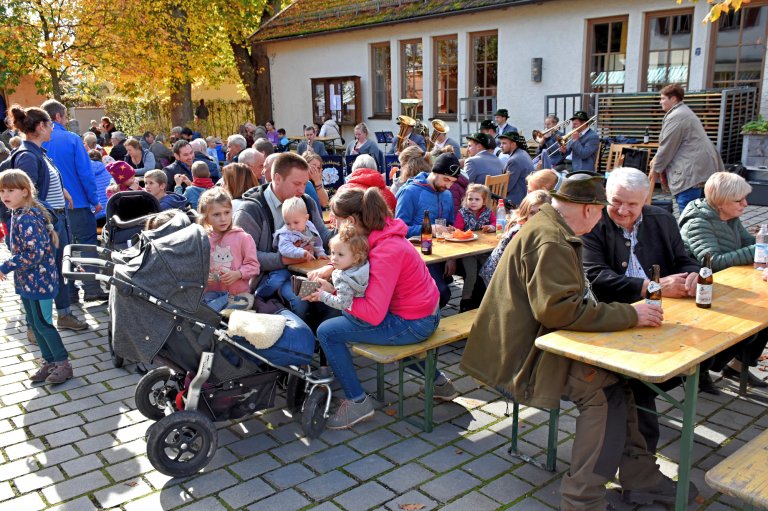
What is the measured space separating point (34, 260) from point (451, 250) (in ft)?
10.6

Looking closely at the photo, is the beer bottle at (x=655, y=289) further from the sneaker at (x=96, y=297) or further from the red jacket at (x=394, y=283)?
the sneaker at (x=96, y=297)

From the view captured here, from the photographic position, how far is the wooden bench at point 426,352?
4.09 meters

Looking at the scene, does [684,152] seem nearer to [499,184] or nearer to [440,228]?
[499,184]

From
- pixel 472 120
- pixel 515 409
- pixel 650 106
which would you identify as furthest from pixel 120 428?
pixel 472 120

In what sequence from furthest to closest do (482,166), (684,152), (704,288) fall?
(684,152) → (482,166) → (704,288)

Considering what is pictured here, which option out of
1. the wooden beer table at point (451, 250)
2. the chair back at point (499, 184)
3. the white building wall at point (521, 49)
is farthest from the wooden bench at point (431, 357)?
the white building wall at point (521, 49)

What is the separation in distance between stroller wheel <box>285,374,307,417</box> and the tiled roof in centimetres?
1294

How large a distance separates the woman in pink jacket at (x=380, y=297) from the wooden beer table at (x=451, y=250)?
713mm

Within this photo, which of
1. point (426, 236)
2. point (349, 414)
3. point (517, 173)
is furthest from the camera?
point (517, 173)

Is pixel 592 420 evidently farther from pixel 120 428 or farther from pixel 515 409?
pixel 120 428

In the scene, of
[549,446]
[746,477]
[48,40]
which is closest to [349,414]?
[549,446]

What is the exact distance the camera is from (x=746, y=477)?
2.80 m

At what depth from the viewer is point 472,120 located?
17.8 m

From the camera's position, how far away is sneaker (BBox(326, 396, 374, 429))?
4383mm
